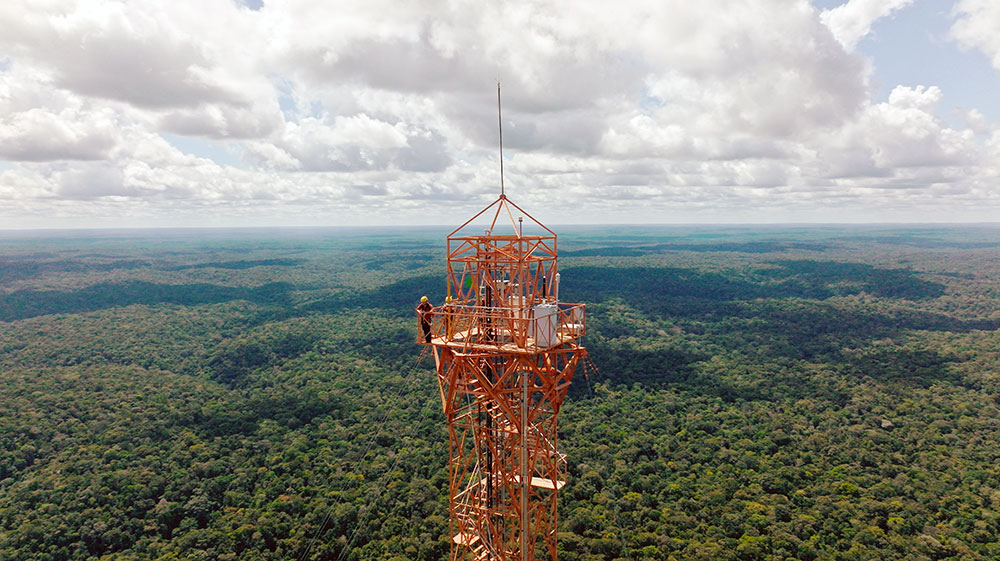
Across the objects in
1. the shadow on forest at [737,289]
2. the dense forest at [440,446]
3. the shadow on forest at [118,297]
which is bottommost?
the dense forest at [440,446]

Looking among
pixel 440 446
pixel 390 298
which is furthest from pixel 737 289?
pixel 440 446

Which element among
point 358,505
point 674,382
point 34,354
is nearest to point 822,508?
point 674,382

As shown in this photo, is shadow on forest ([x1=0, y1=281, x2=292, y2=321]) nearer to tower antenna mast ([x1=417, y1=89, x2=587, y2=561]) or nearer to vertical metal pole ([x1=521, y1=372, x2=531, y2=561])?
tower antenna mast ([x1=417, y1=89, x2=587, y2=561])

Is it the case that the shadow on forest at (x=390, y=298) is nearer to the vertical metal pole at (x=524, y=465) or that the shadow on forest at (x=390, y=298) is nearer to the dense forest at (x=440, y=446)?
the dense forest at (x=440, y=446)

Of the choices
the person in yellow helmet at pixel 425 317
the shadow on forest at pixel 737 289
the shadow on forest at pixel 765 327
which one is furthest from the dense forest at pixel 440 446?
the shadow on forest at pixel 737 289

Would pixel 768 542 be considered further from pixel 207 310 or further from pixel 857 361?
pixel 207 310

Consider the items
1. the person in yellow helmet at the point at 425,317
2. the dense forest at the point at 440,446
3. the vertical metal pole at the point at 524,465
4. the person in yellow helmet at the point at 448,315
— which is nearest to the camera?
the vertical metal pole at the point at 524,465
